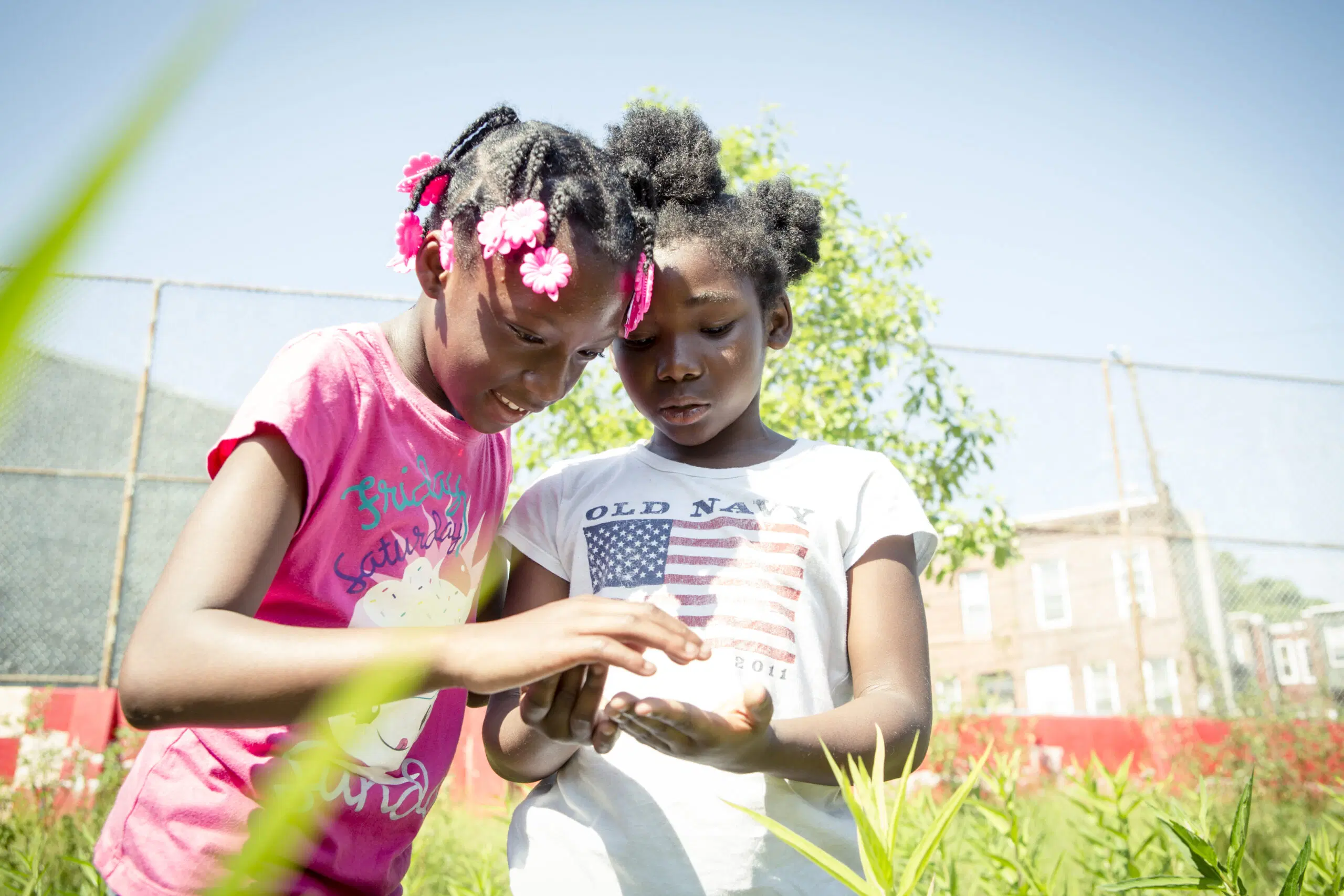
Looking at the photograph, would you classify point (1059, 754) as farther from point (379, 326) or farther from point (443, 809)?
point (379, 326)

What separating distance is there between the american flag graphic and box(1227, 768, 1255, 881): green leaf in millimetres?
565

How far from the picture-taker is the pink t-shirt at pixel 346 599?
1.21 m

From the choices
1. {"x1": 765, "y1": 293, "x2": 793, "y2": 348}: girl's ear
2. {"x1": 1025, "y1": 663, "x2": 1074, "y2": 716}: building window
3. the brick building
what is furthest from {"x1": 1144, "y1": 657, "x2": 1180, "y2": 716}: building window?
{"x1": 765, "y1": 293, "x2": 793, "y2": 348}: girl's ear

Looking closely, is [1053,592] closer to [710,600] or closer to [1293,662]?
[1293,662]

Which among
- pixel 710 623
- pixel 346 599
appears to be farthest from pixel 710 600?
pixel 346 599

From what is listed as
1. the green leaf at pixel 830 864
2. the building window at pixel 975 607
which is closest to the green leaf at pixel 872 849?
the green leaf at pixel 830 864

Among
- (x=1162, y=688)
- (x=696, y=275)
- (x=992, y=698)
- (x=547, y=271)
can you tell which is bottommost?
(x=547, y=271)

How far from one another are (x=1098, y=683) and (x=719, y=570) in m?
10.5

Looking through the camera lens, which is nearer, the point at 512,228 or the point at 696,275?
the point at 512,228

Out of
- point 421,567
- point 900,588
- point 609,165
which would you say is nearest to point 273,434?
point 421,567

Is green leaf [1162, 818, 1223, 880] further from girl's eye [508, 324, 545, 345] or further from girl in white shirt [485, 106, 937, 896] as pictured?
girl's eye [508, 324, 545, 345]

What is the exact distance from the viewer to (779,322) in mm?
1856

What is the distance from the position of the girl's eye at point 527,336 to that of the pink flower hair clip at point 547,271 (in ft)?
0.18

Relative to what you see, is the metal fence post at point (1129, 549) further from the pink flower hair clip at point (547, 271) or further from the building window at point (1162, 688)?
the pink flower hair clip at point (547, 271)
